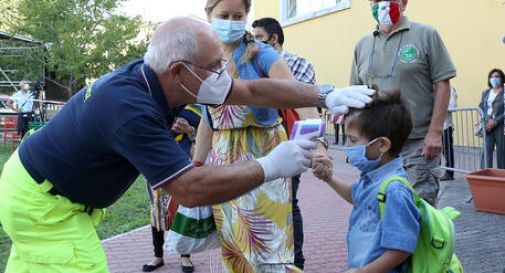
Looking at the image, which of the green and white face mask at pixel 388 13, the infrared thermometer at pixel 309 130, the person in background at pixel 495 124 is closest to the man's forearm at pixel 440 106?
the green and white face mask at pixel 388 13

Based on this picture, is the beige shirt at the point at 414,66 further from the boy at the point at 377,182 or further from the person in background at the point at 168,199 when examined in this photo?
the person in background at the point at 168,199

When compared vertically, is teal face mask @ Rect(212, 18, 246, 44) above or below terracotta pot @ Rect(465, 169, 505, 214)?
above

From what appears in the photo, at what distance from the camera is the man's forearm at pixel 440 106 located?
399 cm

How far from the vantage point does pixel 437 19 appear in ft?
44.3

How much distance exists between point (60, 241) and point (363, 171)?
4.68 ft

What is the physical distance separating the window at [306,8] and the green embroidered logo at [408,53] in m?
12.8

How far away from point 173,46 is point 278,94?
0.79m

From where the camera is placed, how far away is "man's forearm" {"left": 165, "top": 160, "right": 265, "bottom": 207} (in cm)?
233

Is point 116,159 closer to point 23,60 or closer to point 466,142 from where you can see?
point 466,142

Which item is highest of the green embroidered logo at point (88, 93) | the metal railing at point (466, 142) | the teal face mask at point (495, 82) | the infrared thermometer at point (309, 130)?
the green embroidered logo at point (88, 93)

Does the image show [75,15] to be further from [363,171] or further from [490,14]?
[363,171]

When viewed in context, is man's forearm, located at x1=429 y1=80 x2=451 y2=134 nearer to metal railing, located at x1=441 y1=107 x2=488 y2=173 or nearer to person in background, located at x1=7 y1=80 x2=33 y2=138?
metal railing, located at x1=441 y1=107 x2=488 y2=173

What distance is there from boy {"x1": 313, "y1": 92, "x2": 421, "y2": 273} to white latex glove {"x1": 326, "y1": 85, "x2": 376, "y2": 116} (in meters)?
0.05

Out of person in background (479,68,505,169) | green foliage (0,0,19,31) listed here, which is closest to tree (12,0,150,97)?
green foliage (0,0,19,31)
